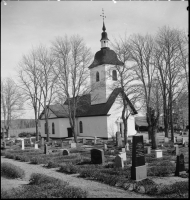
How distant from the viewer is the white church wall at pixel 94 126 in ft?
94.0

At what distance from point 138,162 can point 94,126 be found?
21151mm

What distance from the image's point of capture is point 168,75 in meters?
20.8

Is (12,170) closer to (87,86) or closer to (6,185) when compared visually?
(6,185)

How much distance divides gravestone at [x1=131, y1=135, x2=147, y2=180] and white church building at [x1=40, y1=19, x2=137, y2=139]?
1689 centimetres

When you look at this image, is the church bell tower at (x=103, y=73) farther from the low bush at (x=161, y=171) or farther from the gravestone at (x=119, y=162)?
the low bush at (x=161, y=171)

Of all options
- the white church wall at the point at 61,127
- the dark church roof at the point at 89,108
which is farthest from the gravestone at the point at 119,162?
the white church wall at the point at 61,127

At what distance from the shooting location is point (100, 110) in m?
29.9

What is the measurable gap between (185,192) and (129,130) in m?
23.5

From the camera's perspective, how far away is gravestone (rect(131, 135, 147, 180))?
8672 mm

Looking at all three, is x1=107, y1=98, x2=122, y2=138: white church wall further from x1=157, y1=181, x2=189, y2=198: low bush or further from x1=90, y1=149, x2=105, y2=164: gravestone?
x1=157, y1=181, x2=189, y2=198: low bush

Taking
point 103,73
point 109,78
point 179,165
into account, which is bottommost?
point 179,165

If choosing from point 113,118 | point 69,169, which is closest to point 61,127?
point 113,118

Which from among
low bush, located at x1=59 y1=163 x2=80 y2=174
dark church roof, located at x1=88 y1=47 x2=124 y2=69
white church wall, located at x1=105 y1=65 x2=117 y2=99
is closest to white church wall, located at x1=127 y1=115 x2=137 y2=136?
white church wall, located at x1=105 y1=65 x2=117 y2=99

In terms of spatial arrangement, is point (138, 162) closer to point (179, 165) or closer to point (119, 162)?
point (179, 165)
